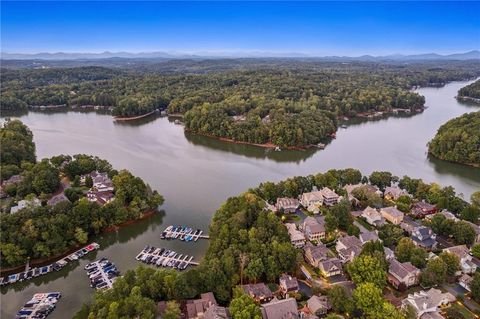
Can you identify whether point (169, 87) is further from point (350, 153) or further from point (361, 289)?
point (361, 289)

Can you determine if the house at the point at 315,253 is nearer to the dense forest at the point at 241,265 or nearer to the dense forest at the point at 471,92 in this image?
the dense forest at the point at 241,265

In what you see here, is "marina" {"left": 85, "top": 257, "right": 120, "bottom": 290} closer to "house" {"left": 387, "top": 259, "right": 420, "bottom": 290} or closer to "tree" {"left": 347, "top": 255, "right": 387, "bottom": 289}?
"tree" {"left": 347, "top": 255, "right": 387, "bottom": 289}

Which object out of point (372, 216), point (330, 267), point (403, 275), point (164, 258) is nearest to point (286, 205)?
point (372, 216)

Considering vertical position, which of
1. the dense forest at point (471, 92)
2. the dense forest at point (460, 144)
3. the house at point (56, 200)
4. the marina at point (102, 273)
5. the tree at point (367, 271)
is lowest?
the marina at point (102, 273)

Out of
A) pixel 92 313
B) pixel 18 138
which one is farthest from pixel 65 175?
pixel 92 313

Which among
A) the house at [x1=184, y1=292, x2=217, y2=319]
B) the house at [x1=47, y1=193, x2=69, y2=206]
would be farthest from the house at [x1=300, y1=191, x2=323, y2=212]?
→ the house at [x1=47, y1=193, x2=69, y2=206]

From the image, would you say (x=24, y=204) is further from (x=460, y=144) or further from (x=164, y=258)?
(x=460, y=144)

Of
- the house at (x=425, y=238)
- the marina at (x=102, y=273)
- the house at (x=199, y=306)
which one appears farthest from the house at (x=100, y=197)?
the house at (x=425, y=238)

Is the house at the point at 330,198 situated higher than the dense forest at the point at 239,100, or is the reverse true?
the dense forest at the point at 239,100
